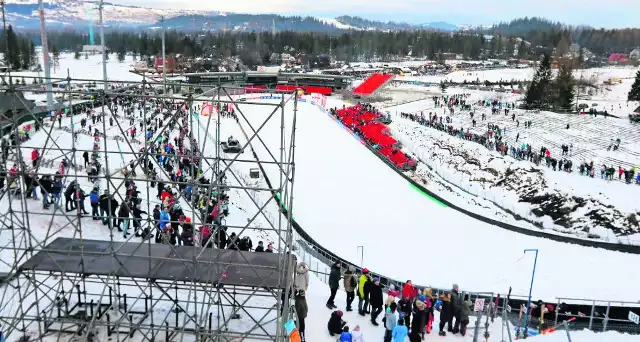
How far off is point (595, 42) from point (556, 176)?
496ft

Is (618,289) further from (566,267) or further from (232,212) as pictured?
(232,212)

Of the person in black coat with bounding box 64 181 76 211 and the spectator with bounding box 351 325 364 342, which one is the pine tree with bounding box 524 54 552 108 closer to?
the person in black coat with bounding box 64 181 76 211

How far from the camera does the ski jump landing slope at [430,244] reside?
729 inches

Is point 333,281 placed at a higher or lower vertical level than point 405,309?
higher

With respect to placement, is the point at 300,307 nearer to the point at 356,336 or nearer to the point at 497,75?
the point at 356,336

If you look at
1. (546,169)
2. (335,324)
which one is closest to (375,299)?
(335,324)

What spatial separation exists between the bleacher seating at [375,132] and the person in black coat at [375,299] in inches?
846

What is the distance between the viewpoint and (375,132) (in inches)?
1586

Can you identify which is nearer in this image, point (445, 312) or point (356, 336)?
point (356, 336)

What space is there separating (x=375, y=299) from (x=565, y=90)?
4662 cm

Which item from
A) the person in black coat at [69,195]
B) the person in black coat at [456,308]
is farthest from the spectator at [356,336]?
the person in black coat at [69,195]

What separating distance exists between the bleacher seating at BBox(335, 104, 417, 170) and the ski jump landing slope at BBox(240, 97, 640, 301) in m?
2.66

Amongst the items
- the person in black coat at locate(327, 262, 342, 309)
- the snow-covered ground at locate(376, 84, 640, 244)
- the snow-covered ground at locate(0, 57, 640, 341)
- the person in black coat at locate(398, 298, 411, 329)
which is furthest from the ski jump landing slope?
the person in black coat at locate(398, 298, 411, 329)

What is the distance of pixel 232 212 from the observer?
19391mm
